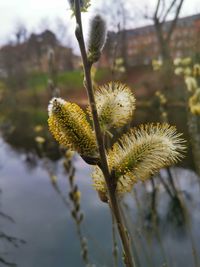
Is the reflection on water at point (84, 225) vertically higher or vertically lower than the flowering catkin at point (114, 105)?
lower

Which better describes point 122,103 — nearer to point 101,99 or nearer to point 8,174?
point 101,99

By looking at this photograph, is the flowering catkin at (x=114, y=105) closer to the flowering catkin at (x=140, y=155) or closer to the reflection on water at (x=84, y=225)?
the flowering catkin at (x=140, y=155)

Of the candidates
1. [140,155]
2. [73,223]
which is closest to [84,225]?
[73,223]

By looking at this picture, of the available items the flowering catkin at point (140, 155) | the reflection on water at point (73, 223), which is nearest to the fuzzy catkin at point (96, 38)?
the flowering catkin at point (140, 155)

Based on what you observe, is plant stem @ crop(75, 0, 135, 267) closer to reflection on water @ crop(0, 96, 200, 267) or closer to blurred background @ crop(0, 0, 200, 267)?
blurred background @ crop(0, 0, 200, 267)

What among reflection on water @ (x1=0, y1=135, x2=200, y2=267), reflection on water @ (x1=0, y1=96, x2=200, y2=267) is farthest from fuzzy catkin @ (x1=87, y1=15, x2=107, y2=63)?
reflection on water @ (x1=0, y1=135, x2=200, y2=267)

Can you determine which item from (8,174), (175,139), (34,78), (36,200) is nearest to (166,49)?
(36,200)
